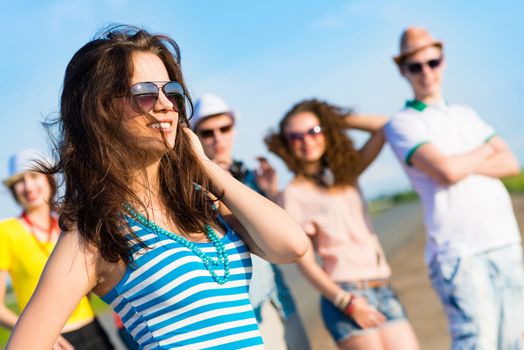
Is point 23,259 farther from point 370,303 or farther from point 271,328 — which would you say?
point 370,303

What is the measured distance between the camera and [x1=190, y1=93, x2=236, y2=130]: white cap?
4.46m

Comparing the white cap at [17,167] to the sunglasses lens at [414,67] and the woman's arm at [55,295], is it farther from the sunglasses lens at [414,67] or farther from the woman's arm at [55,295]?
the woman's arm at [55,295]

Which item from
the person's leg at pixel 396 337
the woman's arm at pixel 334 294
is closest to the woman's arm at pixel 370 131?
the woman's arm at pixel 334 294

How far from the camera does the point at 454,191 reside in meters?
4.27

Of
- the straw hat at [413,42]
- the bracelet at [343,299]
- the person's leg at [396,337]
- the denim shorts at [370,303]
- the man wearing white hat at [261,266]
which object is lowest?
the person's leg at [396,337]

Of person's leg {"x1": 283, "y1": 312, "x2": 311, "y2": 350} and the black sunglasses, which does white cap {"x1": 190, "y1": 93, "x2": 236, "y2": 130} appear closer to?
person's leg {"x1": 283, "y1": 312, "x2": 311, "y2": 350}

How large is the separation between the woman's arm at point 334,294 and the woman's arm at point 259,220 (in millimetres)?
1712

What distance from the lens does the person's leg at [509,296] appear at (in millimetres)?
4141

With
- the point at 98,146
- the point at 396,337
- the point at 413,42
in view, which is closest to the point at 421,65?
the point at 413,42

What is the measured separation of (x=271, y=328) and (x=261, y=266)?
1.02ft

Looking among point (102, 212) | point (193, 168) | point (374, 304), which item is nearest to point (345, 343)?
point (374, 304)

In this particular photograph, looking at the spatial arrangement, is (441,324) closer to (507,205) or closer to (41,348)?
(507,205)

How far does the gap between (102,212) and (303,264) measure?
2.36 m

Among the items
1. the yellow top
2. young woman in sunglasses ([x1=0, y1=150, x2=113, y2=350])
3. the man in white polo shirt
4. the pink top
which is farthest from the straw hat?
the yellow top
